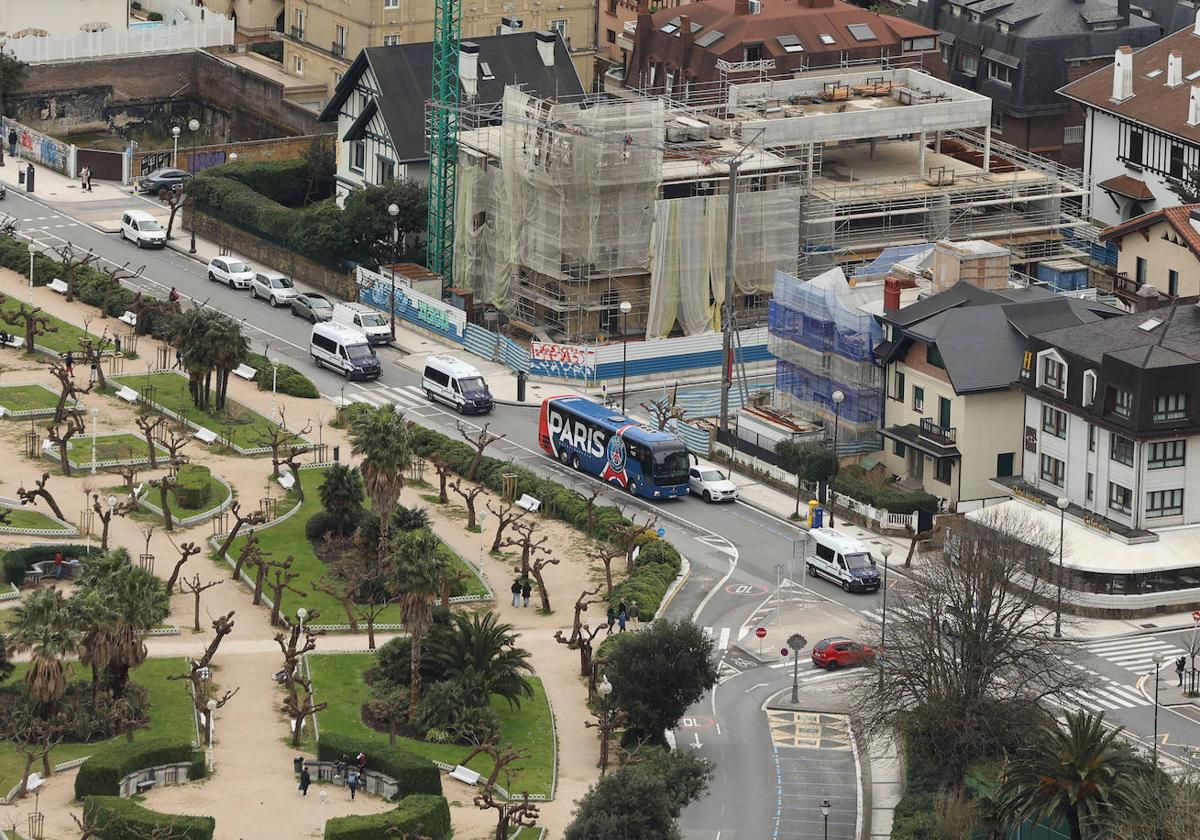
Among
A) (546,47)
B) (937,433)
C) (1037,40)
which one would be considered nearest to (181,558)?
(937,433)

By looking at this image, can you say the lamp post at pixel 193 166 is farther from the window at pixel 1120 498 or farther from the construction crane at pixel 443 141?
the window at pixel 1120 498

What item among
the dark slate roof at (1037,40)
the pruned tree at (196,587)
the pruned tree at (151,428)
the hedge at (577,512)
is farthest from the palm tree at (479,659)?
the dark slate roof at (1037,40)

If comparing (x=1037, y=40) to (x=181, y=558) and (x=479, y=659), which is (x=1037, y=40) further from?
(x=479, y=659)

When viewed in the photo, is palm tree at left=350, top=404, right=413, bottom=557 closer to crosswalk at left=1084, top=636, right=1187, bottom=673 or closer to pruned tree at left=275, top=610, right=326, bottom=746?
pruned tree at left=275, top=610, right=326, bottom=746

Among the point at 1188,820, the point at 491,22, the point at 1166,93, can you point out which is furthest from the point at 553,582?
the point at 491,22

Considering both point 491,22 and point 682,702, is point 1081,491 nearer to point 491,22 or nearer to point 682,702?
point 682,702
